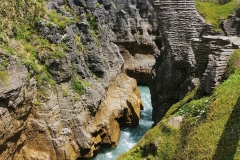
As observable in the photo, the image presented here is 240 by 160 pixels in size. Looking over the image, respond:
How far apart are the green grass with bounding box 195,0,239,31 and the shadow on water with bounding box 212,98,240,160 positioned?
35.1 ft

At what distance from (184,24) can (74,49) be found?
8.55m

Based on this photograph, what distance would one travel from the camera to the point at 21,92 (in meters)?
15.8

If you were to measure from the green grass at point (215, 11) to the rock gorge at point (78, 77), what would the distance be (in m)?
0.77

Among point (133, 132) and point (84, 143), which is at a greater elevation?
point (84, 143)

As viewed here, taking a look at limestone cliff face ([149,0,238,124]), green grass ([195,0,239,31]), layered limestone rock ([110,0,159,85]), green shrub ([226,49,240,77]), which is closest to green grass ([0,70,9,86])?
limestone cliff face ([149,0,238,124])

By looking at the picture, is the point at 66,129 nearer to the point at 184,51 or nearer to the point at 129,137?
the point at 129,137

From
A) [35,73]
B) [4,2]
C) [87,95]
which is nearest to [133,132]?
[87,95]

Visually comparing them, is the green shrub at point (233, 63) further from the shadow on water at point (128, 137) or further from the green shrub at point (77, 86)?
the shadow on water at point (128, 137)

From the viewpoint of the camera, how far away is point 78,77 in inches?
817

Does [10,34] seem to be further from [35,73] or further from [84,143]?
[84,143]

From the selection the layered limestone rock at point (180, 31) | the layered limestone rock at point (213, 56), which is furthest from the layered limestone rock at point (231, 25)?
the layered limestone rock at point (213, 56)

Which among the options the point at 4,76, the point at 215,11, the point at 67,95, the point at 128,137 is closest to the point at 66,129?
the point at 67,95

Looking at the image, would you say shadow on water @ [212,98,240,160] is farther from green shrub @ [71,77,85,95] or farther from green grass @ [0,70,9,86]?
green shrub @ [71,77,85,95]

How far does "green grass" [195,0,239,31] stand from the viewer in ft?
62.3
